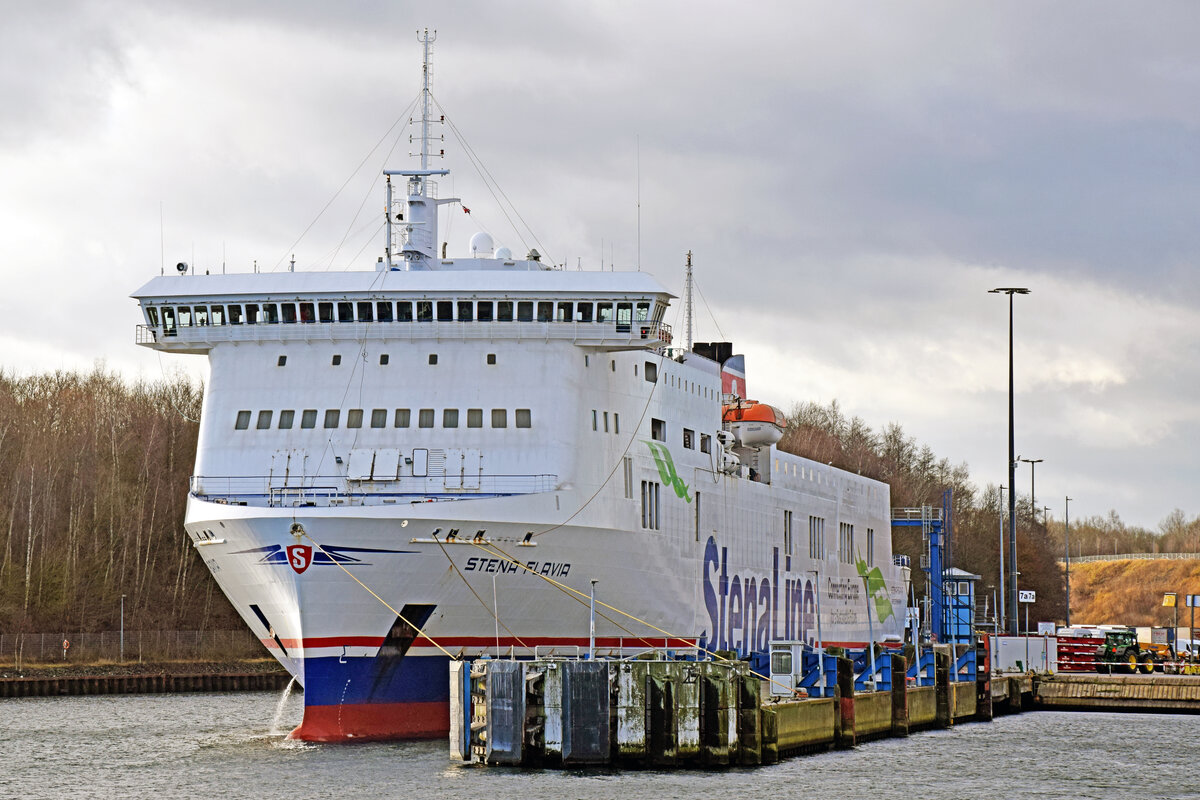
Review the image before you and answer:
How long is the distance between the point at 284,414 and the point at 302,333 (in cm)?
170

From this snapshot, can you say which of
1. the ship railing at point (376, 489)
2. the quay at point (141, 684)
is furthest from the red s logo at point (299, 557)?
the quay at point (141, 684)

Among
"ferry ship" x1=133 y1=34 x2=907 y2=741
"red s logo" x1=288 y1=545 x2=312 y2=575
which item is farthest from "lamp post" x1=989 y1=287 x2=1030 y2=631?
"red s logo" x1=288 y1=545 x2=312 y2=575

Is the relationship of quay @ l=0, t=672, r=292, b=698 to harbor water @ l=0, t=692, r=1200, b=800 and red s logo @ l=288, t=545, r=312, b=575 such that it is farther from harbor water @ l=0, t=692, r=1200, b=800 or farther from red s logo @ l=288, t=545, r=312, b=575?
red s logo @ l=288, t=545, r=312, b=575

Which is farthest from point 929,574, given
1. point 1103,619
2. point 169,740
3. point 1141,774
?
point 1103,619

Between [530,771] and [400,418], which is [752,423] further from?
[530,771]

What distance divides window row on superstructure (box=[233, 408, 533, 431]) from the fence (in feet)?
94.5

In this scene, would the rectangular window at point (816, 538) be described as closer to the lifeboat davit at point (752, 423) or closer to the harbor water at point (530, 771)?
the lifeboat davit at point (752, 423)

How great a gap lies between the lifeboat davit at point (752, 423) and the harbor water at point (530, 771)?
29.9 ft

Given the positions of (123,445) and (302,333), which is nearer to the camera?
(302,333)

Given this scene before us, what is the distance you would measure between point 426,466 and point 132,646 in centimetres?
3346

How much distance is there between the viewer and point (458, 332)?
32.6 meters

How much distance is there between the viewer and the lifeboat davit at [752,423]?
143 feet

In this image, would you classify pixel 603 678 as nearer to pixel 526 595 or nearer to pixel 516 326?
pixel 526 595

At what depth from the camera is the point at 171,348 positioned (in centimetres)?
3422
